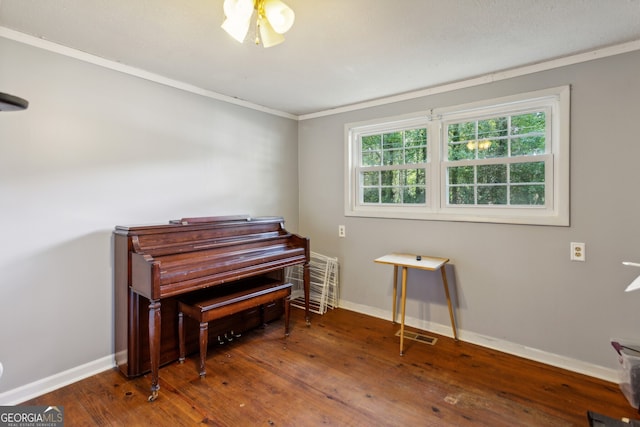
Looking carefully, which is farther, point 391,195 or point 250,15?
point 391,195

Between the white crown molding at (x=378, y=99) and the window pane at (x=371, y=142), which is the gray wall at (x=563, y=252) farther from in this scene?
the window pane at (x=371, y=142)

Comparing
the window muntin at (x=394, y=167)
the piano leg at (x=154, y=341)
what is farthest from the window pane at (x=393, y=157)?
the piano leg at (x=154, y=341)

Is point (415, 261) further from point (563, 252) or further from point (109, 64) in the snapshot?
point (109, 64)

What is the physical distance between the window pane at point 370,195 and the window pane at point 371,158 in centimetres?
28

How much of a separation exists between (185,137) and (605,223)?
3254 millimetres

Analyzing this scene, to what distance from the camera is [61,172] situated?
2.13 m

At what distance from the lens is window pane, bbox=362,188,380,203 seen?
3463 millimetres

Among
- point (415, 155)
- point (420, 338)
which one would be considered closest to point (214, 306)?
point (420, 338)

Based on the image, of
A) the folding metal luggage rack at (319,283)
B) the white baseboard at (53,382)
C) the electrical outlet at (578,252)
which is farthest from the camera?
the folding metal luggage rack at (319,283)

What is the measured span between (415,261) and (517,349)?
3.35 feet

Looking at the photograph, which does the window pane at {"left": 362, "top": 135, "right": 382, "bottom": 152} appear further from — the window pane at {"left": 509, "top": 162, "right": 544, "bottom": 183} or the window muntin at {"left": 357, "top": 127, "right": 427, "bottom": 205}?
the window pane at {"left": 509, "top": 162, "right": 544, "bottom": 183}

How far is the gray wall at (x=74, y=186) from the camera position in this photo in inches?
77.2

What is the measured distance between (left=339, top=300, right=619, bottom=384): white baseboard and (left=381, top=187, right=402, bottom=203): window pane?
3.71 feet

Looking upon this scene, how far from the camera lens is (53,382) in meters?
2.09
